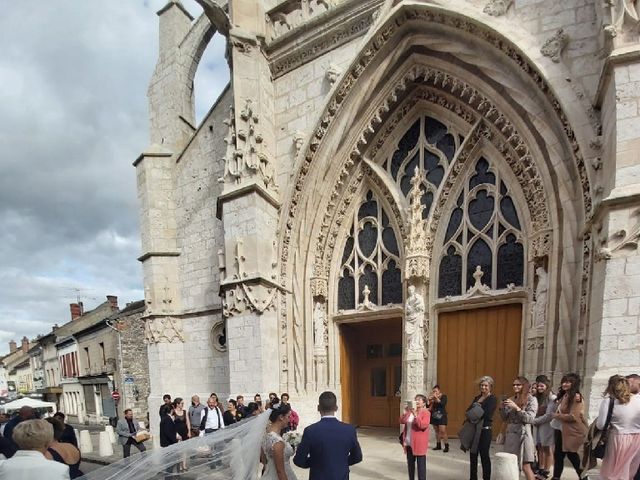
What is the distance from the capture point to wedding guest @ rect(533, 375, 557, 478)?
3.92 m

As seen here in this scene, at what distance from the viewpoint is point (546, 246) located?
6027 mm

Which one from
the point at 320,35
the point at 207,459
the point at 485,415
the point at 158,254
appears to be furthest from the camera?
the point at 158,254

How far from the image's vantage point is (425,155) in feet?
26.6

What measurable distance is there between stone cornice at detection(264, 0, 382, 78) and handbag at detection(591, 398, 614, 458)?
7.34 meters

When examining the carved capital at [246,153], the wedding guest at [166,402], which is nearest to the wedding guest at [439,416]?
the wedding guest at [166,402]

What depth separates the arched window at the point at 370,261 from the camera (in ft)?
26.8

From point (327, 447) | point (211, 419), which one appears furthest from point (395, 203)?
point (327, 447)

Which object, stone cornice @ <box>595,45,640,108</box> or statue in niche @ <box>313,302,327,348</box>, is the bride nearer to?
statue in niche @ <box>313,302,327,348</box>

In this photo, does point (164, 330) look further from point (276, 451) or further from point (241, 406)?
point (276, 451)

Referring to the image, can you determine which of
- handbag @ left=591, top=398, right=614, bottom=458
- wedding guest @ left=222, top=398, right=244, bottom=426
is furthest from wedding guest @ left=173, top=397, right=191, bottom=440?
handbag @ left=591, top=398, right=614, bottom=458

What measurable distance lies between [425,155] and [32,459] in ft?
25.5

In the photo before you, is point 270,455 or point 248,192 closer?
point 270,455

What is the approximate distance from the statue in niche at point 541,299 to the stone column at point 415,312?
188cm

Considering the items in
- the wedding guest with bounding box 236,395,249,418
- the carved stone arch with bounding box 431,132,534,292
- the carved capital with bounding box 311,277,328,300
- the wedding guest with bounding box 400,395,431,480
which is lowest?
the wedding guest with bounding box 236,395,249,418
